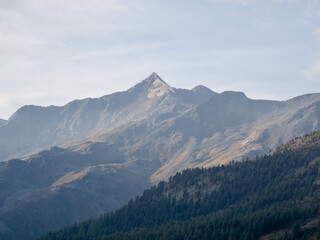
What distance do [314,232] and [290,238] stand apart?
29.7ft

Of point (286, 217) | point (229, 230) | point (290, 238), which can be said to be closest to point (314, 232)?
point (290, 238)

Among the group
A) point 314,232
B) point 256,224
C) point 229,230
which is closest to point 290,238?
point 314,232

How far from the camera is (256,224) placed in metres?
188

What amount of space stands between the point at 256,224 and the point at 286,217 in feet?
45.6

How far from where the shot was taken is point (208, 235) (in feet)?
652

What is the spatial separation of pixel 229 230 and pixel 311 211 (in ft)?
118

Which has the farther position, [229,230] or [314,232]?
[229,230]

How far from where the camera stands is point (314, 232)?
537ft

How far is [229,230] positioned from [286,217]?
25.3m

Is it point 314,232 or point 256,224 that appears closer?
point 314,232

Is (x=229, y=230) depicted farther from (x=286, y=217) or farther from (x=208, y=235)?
(x=286, y=217)

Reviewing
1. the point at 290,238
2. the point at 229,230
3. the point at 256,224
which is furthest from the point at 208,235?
the point at 290,238

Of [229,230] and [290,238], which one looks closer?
[290,238]

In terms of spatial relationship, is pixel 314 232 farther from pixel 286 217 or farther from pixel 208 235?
pixel 208 235
